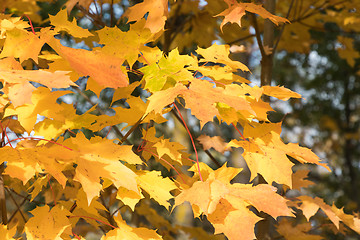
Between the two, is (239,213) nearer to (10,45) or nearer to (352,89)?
(10,45)

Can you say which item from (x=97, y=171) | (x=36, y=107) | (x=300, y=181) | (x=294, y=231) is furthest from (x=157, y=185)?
(x=294, y=231)

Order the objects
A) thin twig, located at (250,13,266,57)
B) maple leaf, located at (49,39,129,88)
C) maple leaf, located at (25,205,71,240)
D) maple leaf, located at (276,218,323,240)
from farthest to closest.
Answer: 1. maple leaf, located at (276,218,323,240)
2. thin twig, located at (250,13,266,57)
3. maple leaf, located at (25,205,71,240)
4. maple leaf, located at (49,39,129,88)

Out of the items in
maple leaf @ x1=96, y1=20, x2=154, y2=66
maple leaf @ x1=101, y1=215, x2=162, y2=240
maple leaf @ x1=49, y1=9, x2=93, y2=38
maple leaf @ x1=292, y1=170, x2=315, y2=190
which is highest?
maple leaf @ x1=49, y1=9, x2=93, y2=38

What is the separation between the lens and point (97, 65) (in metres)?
0.90

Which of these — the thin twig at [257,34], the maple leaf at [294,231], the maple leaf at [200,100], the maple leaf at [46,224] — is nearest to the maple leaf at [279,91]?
the maple leaf at [200,100]

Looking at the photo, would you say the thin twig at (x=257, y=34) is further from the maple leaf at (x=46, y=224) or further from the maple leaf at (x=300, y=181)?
the maple leaf at (x=46, y=224)

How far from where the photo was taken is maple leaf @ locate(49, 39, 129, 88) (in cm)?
87

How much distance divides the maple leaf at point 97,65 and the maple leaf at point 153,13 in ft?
0.88

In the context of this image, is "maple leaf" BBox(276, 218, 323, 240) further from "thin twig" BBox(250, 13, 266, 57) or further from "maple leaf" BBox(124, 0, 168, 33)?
"maple leaf" BBox(124, 0, 168, 33)

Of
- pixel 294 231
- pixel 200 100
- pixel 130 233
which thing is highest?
pixel 200 100

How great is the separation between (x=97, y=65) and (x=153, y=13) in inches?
13.8

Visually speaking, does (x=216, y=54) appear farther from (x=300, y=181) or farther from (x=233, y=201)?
(x=300, y=181)

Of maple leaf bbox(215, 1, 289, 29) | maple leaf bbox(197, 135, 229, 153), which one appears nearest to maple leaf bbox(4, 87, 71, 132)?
maple leaf bbox(215, 1, 289, 29)

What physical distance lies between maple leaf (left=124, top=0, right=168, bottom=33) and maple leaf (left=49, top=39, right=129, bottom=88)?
269mm
